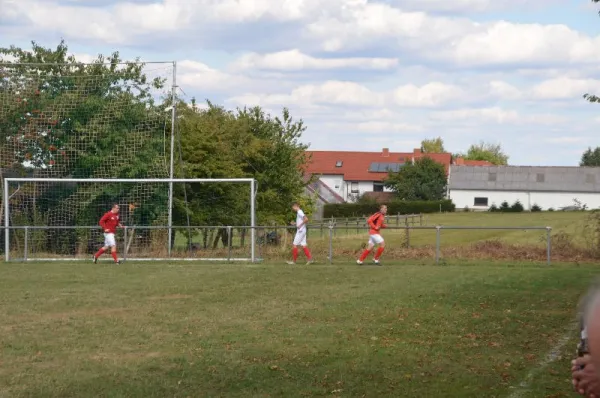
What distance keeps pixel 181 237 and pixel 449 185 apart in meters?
86.3

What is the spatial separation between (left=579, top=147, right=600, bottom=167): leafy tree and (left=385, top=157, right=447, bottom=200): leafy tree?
4764 centimetres

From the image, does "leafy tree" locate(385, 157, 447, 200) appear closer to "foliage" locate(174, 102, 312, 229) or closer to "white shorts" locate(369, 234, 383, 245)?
"foliage" locate(174, 102, 312, 229)

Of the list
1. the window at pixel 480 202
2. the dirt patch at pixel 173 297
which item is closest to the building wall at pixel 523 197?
the window at pixel 480 202

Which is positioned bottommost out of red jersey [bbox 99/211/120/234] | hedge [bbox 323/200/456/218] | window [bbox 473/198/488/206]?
red jersey [bbox 99/211/120/234]

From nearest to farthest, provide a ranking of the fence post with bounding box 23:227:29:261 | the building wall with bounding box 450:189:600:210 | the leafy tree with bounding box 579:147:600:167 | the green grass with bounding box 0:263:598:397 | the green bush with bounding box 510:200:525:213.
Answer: the green grass with bounding box 0:263:598:397 < the fence post with bounding box 23:227:29:261 < the green bush with bounding box 510:200:525:213 < the building wall with bounding box 450:189:600:210 < the leafy tree with bounding box 579:147:600:167

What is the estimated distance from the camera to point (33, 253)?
2948cm

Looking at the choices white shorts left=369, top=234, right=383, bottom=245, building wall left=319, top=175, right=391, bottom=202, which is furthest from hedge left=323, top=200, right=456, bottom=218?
white shorts left=369, top=234, right=383, bottom=245

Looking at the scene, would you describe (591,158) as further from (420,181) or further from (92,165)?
(92,165)

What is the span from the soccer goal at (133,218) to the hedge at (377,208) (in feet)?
171

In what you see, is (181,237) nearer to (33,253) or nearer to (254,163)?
(33,253)

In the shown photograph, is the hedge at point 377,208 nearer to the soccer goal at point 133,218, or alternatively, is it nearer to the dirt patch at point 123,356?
the soccer goal at point 133,218

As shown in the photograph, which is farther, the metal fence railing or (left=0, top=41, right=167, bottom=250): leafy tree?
(left=0, top=41, right=167, bottom=250): leafy tree

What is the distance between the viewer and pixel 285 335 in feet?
42.7

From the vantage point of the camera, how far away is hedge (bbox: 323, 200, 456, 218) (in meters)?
86.8
